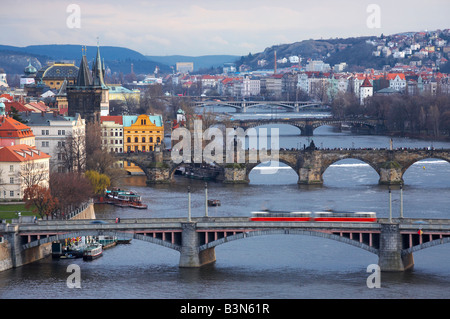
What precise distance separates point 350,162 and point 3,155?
3008 centimetres

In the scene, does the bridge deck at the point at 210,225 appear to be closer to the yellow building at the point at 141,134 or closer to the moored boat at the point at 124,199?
the moored boat at the point at 124,199

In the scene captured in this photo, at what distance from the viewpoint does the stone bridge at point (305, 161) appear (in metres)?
64.1

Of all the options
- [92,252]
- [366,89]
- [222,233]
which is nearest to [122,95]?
[366,89]

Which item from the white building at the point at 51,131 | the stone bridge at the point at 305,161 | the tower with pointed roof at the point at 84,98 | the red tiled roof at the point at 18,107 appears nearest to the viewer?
the white building at the point at 51,131

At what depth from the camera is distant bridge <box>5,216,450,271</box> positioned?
37719mm

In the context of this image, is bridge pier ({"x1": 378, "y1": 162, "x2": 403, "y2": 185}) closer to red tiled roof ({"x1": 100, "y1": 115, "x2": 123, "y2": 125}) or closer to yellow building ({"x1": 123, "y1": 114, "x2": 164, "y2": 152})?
yellow building ({"x1": 123, "y1": 114, "x2": 164, "y2": 152})

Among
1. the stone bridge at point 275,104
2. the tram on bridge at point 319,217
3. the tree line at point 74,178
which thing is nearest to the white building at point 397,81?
the stone bridge at point 275,104

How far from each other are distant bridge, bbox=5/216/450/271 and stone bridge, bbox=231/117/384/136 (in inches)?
2021

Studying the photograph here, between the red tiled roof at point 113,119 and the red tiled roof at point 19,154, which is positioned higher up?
the red tiled roof at point 113,119

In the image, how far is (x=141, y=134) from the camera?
7256cm

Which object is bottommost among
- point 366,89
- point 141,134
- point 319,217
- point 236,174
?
point 236,174

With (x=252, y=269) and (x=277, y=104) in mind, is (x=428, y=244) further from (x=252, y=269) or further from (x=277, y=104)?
(x=277, y=104)

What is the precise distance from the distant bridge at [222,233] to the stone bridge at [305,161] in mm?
24385

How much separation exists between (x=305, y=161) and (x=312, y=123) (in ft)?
104
